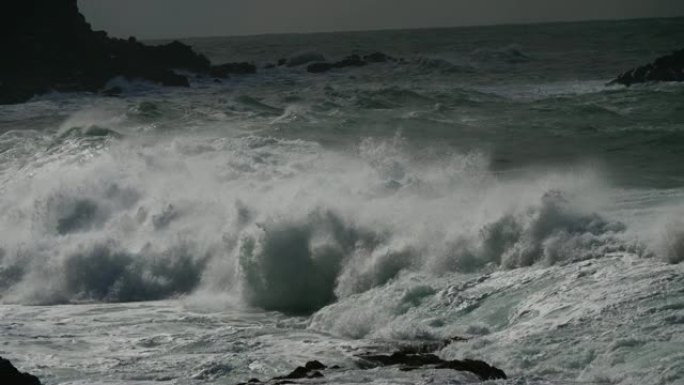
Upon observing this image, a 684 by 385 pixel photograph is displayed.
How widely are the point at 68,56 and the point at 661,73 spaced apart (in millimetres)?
26418

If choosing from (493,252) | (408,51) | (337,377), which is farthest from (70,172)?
(408,51)

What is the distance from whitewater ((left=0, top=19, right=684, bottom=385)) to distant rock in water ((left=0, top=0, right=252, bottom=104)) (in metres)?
18.0

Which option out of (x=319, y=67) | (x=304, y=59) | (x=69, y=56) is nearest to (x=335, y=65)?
(x=319, y=67)

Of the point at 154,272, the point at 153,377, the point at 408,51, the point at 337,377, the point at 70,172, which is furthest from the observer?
the point at 408,51

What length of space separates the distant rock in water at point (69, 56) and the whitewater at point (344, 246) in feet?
59.1

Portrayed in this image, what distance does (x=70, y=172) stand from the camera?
21125 mm

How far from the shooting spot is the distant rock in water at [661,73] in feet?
119

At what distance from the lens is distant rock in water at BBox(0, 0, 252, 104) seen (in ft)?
155

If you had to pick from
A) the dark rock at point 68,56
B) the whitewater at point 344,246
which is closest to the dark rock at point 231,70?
the dark rock at point 68,56

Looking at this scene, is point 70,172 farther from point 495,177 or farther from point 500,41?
point 500,41

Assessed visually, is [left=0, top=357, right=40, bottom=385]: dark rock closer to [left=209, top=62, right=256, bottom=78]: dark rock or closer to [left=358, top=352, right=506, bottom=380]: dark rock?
[left=358, top=352, right=506, bottom=380]: dark rock

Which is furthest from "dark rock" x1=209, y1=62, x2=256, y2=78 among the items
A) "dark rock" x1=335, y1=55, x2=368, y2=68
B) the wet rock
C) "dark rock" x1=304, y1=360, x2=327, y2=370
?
"dark rock" x1=304, y1=360, x2=327, y2=370

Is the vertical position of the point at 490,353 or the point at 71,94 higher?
the point at 71,94

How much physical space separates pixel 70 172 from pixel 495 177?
799 cm
